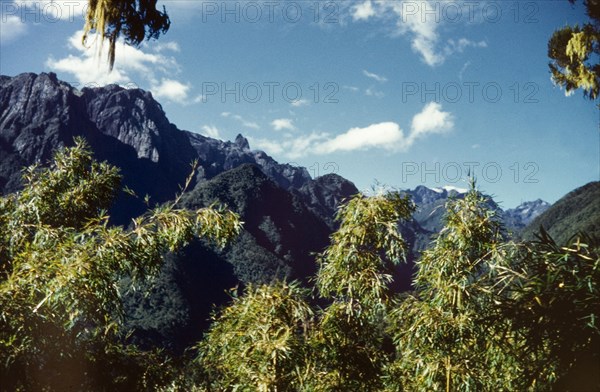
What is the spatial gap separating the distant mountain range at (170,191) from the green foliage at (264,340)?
48.4m

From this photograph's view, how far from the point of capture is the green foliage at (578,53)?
863 centimetres

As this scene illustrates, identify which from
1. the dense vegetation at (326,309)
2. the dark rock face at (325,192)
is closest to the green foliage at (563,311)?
the dense vegetation at (326,309)

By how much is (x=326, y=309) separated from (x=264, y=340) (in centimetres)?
145

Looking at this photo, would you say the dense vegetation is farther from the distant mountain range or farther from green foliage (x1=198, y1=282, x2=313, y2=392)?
the distant mountain range

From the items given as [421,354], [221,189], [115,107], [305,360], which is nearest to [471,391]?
[421,354]

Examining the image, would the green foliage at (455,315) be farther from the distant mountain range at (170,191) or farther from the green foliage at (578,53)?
the distant mountain range at (170,191)

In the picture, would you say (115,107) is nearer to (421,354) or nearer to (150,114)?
(150,114)

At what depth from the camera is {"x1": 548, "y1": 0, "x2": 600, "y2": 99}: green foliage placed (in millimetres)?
8633

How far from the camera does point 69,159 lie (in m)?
7.23

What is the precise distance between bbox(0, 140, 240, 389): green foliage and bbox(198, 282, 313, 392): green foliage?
1269mm

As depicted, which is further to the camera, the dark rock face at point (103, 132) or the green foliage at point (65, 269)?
the dark rock face at point (103, 132)

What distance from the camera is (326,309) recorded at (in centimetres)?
564

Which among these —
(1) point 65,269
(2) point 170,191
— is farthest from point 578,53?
(2) point 170,191

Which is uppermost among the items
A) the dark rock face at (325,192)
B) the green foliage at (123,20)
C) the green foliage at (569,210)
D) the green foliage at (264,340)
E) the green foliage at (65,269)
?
the dark rock face at (325,192)
